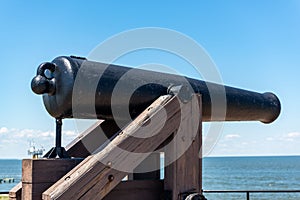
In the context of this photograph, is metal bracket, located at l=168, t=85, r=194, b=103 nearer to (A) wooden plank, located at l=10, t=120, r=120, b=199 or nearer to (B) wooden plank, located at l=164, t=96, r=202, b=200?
(B) wooden plank, located at l=164, t=96, r=202, b=200

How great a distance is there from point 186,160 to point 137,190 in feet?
1.41

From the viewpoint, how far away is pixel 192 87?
397 centimetres

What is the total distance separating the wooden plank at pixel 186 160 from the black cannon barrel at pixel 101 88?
1.06ft

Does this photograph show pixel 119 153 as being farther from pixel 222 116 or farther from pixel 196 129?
pixel 222 116

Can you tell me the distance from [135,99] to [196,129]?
20.5 inches

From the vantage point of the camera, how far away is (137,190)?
11.4ft

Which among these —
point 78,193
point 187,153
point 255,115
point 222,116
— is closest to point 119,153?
point 78,193

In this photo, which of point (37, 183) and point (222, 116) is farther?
point (222, 116)

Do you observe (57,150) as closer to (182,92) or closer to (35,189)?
(35,189)

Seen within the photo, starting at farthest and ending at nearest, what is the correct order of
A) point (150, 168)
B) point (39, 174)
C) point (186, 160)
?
point (150, 168) → point (186, 160) → point (39, 174)

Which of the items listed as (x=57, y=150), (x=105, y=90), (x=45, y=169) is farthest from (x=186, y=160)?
(x=45, y=169)

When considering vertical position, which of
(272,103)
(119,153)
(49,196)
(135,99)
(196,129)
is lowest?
(49,196)

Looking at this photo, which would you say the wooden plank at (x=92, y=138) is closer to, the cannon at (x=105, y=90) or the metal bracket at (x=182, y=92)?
the cannon at (x=105, y=90)

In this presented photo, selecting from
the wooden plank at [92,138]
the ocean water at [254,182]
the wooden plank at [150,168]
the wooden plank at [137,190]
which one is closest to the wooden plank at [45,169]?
the wooden plank at [137,190]
